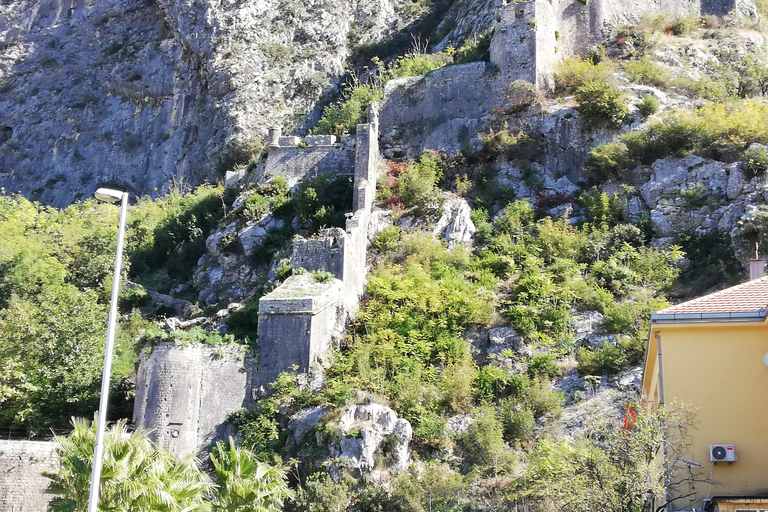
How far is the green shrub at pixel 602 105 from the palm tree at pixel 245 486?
20893mm

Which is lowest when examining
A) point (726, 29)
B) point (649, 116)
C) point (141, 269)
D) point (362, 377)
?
point (362, 377)

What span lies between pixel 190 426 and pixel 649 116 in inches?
825

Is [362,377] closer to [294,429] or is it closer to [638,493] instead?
[294,429]

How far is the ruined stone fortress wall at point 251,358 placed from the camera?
2462 centimetres

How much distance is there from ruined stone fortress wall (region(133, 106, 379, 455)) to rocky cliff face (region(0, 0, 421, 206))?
1840 cm

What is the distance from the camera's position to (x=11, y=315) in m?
28.6

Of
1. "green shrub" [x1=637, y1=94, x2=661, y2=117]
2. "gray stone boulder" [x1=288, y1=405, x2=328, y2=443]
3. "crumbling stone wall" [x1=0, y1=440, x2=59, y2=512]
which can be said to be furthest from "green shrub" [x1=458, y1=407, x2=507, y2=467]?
"green shrub" [x1=637, y1=94, x2=661, y2=117]

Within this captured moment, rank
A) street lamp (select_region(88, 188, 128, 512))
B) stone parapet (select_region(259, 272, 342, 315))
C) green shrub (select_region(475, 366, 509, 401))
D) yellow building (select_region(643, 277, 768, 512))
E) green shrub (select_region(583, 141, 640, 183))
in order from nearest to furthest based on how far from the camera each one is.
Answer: street lamp (select_region(88, 188, 128, 512))
yellow building (select_region(643, 277, 768, 512))
green shrub (select_region(475, 366, 509, 401))
stone parapet (select_region(259, 272, 342, 315))
green shrub (select_region(583, 141, 640, 183))

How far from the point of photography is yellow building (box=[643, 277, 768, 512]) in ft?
50.7

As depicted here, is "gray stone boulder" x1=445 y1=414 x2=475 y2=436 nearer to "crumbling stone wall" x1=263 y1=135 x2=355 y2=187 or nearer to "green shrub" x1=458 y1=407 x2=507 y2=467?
"green shrub" x1=458 y1=407 x2=507 y2=467

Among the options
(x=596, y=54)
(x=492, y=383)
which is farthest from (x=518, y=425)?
(x=596, y=54)

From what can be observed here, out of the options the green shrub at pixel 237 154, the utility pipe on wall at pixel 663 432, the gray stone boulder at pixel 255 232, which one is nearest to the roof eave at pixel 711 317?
the utility pipe on wall at pixel 663 432

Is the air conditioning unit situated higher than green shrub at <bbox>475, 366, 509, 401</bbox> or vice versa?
green shrub at <bbox>475, 366, 509, 401</bbox>

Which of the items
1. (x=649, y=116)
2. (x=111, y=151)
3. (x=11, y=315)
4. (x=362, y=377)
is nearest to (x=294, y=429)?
(x=362, y=377)
